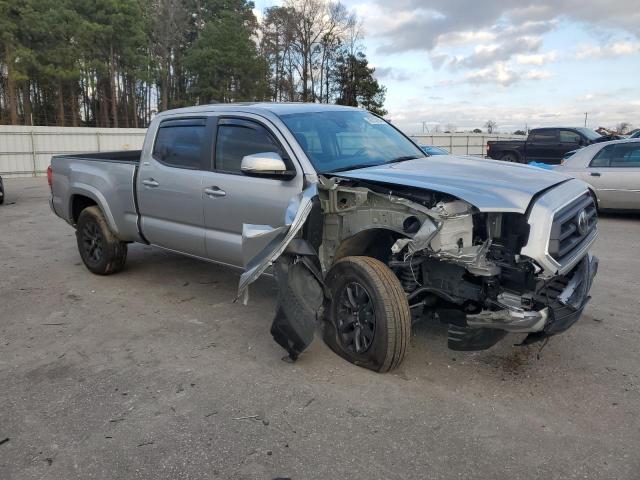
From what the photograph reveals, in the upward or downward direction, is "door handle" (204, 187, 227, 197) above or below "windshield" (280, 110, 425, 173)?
below

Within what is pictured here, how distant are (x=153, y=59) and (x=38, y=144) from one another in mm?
19112

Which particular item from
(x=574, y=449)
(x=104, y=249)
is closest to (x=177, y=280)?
(x=104, y=249)

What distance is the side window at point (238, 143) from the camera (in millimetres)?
4516

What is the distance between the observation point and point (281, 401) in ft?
11.1

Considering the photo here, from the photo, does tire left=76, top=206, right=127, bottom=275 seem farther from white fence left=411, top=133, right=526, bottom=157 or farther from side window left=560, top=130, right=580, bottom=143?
white fence left=411, top=133, right=526, bottom=157

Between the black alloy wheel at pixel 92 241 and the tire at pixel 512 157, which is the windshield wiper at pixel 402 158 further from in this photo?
the tire at pixel 512 157

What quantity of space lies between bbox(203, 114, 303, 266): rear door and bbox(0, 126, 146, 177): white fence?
853 inches

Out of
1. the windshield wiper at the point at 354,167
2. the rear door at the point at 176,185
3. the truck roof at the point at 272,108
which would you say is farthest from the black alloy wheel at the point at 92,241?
the windshield wiper at the point at 354,167

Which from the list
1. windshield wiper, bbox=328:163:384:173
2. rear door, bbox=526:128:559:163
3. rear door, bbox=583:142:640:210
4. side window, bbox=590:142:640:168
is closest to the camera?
windshield wiper, bbox=328:163:384:173

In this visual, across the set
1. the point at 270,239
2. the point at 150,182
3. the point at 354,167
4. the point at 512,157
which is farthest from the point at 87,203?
the point at 512,157

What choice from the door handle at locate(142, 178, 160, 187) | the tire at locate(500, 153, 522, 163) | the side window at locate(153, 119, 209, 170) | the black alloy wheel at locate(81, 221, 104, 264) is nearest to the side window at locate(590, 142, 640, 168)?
A: the side window at locate(153, 119, 209, 170)

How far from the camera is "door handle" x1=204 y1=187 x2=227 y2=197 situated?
4668 mm

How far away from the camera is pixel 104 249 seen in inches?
242

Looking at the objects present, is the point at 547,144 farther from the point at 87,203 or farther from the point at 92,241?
the point at 92,241
